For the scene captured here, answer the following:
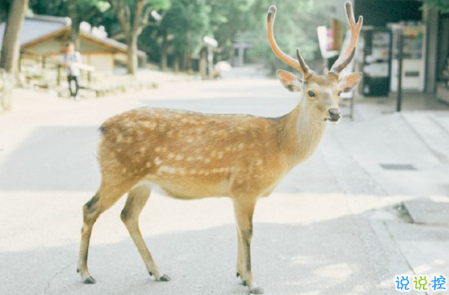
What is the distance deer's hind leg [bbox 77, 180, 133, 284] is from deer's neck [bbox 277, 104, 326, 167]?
1.35 meters

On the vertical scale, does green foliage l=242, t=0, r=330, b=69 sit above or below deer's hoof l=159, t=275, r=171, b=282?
above

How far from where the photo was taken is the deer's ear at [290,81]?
613cm

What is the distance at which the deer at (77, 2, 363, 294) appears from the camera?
5.93 m

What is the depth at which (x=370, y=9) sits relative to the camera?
25.4 meters

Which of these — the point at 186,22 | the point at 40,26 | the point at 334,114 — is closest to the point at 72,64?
the point at 40,26

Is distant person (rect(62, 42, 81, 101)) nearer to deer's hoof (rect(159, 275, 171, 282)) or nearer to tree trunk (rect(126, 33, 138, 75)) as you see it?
tree trunk (rect(126, 33, 138, 75))

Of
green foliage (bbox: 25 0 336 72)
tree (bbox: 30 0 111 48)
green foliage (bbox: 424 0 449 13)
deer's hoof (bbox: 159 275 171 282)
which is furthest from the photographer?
green foliage (bbox: 25 0 336 72)

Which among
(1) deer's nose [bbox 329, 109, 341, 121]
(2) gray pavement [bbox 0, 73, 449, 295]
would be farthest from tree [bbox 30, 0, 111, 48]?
(1) deer's nose [bbox 329, 109, 341, 121]

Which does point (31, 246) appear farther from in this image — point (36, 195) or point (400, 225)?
point (400, 225)

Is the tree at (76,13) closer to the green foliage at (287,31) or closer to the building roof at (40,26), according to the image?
the building roof at (40,26)

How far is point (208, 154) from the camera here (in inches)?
236

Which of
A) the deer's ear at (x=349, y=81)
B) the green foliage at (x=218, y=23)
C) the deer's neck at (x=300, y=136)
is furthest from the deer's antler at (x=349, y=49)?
the green foliage at (x=218, y=23)

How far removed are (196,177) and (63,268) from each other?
1570mm

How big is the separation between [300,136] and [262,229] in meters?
2.26
